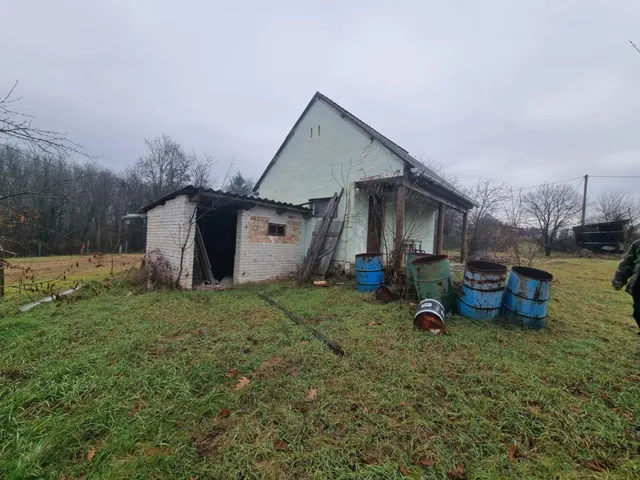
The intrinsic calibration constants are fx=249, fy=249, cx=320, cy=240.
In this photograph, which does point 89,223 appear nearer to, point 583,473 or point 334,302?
point 334,302

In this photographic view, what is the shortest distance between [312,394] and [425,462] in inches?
37.6

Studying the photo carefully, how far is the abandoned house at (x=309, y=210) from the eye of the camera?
6.55 meters

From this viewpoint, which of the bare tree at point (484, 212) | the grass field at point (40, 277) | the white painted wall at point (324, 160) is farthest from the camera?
the bare tree at point (484, 212)

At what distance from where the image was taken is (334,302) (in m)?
5.27

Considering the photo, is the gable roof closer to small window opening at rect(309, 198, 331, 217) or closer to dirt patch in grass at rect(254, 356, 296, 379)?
small window opening at rect(309, 198, 331, 217)

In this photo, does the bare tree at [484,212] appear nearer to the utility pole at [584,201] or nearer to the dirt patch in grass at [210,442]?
the utility pole at [584,201]

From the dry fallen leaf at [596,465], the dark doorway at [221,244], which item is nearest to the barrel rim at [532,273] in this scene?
the dry fallen leaf at [596,465]

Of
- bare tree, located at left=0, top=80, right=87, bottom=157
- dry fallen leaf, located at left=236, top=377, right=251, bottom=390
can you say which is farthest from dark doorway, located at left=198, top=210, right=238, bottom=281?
dry fallen leaf, located at left=236, top=377, right=251, bottom=390

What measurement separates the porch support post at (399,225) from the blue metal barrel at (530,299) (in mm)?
2307

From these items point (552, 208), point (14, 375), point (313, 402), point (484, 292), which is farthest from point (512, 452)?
point (552, 208)

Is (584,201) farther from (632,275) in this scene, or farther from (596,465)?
(596,465)

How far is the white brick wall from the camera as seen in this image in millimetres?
6273

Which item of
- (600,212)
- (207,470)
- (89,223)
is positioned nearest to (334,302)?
(207,470)

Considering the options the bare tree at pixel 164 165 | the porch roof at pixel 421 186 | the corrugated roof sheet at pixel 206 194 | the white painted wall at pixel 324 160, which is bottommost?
the corrugated roof sheet at pixel 206 194
